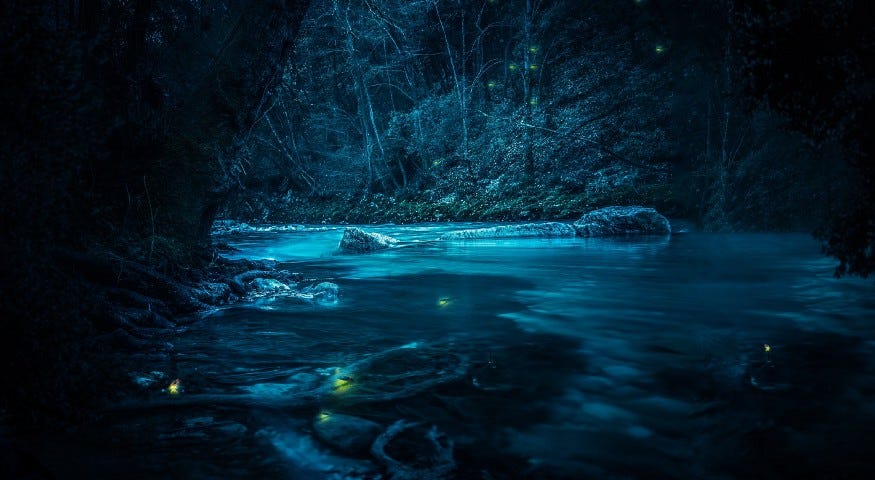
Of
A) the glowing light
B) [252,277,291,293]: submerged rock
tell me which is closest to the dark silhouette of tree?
the glowing light

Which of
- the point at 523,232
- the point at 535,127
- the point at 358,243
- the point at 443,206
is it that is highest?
the point at 535,127

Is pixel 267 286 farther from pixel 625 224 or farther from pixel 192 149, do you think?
pixel 625 224

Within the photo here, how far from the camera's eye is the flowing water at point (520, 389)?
7.98 feet

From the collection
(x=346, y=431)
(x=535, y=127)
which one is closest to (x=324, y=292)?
(x=346, y=431)

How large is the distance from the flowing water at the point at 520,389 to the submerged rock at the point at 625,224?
10.2 metres

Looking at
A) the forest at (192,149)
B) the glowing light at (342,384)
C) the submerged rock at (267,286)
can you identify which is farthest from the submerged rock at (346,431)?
the submerged rock at (267,286)

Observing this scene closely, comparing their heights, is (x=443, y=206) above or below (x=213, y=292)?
above

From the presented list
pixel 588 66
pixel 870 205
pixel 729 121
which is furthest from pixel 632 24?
pixel 870 205

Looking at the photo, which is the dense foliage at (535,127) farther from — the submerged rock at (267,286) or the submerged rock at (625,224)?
the submerged rock at (267,286)

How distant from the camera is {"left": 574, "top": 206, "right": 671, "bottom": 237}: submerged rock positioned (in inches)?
682

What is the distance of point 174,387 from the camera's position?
338cm

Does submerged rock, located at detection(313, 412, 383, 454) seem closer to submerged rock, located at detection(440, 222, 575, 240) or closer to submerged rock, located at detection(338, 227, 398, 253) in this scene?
submerged rock, located at detection(338, 227, 398, 253)

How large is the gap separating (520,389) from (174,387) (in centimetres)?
208

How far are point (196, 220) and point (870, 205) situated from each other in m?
7.51
